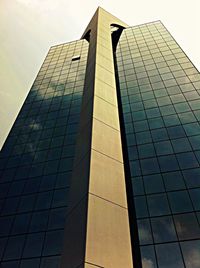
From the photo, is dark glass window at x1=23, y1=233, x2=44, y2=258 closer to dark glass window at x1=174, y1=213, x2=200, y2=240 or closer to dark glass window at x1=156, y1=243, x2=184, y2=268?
dark glass window at x1=156, y1=243, x2=184, y2=268

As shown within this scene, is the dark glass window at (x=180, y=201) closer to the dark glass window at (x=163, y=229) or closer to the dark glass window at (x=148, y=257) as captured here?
the dark glass window at (x=163, y=229)

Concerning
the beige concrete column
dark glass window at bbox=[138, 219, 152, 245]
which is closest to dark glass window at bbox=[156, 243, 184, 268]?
dark glass window at bbox=[138, 219, 152, 245]

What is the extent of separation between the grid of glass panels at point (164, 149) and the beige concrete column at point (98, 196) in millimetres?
4516

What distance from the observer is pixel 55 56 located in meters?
47.9

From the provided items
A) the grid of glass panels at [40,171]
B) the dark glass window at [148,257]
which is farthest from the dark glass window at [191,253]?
the grid of glass panels at [40,171]

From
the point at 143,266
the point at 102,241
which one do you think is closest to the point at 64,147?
the point at 143,266

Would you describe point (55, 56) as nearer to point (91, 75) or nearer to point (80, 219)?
point (91, 75)

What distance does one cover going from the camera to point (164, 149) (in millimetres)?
21562

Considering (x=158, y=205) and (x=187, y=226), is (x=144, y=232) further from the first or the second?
(x=187, y=226)

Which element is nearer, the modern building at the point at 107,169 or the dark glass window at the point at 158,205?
the modern building at the point at 107,169

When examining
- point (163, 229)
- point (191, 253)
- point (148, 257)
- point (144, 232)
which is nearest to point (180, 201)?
point (163, 229)

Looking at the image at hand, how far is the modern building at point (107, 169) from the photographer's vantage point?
1179cm

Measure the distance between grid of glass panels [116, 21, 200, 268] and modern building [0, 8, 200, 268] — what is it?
69 mm

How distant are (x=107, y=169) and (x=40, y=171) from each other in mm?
11737
